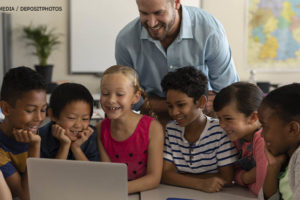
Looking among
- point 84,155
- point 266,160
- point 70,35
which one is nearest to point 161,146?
point 84,155

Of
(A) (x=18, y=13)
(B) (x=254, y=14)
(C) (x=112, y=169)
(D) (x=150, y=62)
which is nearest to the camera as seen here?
(C) (x=112, y=169)

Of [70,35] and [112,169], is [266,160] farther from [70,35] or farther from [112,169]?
[70,35]

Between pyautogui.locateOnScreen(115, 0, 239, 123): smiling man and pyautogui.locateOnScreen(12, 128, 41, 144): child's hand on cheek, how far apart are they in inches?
28.8

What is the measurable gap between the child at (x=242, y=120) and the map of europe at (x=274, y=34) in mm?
3675

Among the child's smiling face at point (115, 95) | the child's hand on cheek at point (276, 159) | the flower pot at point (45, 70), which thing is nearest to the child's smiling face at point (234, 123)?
the child's hand on cheek at point (276, 159)

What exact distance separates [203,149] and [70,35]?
352 centimetres

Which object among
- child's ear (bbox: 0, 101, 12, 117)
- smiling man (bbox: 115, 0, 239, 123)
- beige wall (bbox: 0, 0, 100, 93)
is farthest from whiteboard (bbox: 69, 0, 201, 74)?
child's ear (bbox: 0, 101, 12, 117)

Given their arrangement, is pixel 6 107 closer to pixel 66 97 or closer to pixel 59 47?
pixel 66 97

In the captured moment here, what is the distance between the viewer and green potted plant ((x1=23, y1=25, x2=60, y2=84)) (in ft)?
15.3

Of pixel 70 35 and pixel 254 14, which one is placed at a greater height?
pixel 254 14

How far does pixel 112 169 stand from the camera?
3.84 feet

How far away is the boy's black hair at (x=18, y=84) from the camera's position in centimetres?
163

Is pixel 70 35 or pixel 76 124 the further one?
pixel 70 35

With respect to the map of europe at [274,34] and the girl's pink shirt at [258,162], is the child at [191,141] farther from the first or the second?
the map of europe at [274,34]
